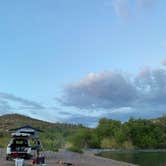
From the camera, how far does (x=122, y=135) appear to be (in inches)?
4496

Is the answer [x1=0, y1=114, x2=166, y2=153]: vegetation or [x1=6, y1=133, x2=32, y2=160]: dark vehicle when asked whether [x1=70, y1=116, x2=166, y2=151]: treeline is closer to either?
[x1=0, y1=114, x2=166, y2=153]: vegetation

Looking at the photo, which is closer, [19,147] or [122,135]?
[19,147]

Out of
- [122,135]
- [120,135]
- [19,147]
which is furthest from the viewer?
[122,135]

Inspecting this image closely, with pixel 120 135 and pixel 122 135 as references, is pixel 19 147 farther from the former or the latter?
pixel 122 135

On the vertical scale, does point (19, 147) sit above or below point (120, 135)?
below

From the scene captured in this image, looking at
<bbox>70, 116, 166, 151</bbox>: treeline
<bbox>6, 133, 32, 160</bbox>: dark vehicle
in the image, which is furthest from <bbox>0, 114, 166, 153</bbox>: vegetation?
<bbox>6, 133, 32, 160</bbox>: dark vehicle

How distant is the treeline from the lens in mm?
111562

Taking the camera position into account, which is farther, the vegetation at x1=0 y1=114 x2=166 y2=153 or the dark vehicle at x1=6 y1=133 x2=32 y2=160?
the vegetation at x1=0 y1=114 x2=166 y2=153

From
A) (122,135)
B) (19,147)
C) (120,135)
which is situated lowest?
(19,147)

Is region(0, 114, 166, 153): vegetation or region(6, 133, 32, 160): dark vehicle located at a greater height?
region(0, 114, 166, 153): vegetation

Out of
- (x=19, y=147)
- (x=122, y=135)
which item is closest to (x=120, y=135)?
(x=122, y=135)

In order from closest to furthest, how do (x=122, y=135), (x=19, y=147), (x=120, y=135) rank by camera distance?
(x=19, y=147)
(x=120, y=135)
(x=122, y=135)

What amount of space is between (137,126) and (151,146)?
20.7 feet

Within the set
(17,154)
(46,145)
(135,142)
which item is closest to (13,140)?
(17,154)
